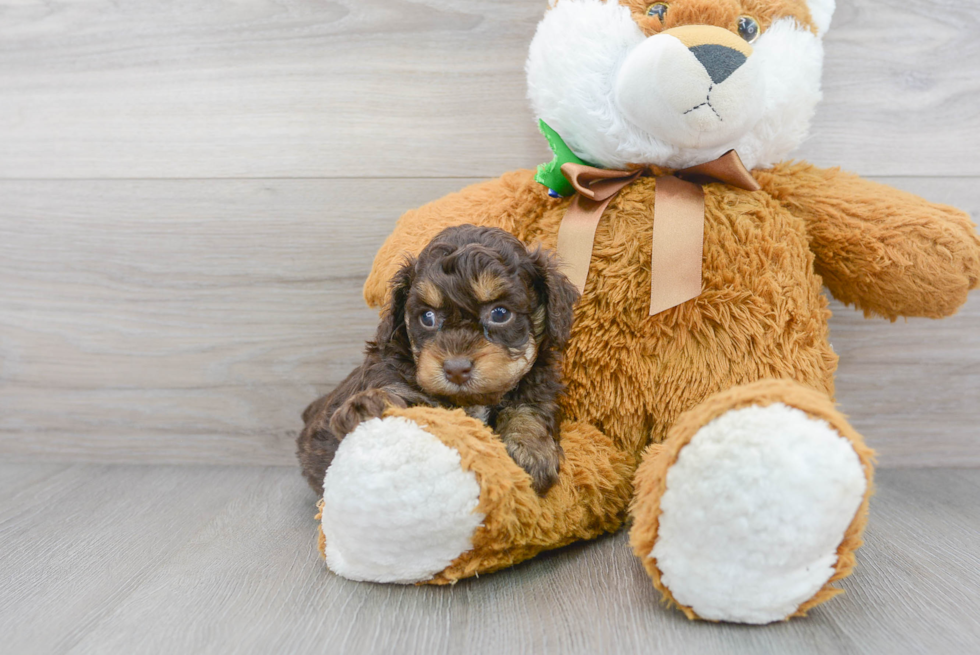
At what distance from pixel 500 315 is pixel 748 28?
58cm

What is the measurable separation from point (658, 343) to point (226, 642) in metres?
0.70

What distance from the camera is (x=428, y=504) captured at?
80 cm

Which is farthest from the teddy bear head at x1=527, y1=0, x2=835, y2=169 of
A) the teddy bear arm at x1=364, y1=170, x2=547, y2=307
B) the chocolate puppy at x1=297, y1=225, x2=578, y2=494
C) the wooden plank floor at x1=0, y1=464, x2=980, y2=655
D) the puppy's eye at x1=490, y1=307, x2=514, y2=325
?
the wooden plank floor at x1=0, y1=464, x2=980, y2=655

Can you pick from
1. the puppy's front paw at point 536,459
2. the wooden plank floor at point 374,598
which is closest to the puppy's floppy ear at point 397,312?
the puppy's front paw at point 536,459

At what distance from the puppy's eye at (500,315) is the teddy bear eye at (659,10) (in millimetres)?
505

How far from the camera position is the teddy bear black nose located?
94 cm

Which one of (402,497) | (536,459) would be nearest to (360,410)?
(402,497)

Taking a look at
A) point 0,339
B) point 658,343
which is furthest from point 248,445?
point 658,343

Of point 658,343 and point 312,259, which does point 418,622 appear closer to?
point 658,343

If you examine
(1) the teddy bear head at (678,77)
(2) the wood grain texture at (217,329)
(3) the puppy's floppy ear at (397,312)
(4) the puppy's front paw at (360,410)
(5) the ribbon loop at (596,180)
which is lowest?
(2) the wood grain texture at (217,329)

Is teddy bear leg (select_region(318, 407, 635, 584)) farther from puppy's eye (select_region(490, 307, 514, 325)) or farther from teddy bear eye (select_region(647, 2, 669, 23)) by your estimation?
teddy bear eye (select_region(647, 2, 669, 23))

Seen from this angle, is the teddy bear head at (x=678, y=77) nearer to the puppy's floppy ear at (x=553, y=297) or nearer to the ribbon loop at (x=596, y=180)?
the ribbon loop at (x=596, y=180)

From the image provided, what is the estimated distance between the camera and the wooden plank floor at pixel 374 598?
761mm

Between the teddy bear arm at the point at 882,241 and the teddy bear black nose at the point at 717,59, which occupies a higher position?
the teddy bear black nose at the point at 717,59
